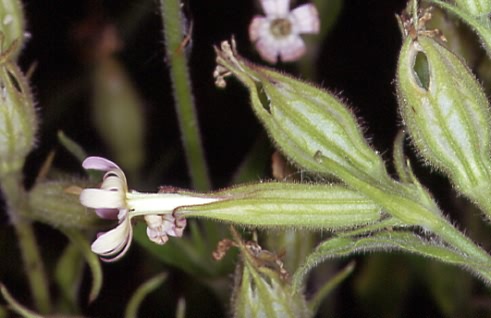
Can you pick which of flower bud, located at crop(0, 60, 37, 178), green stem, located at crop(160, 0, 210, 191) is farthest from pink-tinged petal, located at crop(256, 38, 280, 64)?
flower bud, located at crop(0, 60, 37, 178)

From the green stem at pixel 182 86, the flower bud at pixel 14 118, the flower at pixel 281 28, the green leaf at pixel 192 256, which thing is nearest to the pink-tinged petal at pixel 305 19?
the flower at pixel 281 28

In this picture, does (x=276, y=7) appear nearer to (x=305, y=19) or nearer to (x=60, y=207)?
(x=305, y=19)

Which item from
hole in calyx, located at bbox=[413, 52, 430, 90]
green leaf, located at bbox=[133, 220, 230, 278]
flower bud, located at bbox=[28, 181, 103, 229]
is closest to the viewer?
hole in calyx, located at bbox=[413, 52, 430, 90]

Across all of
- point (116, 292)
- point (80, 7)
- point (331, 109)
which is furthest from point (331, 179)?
point (80, 7)

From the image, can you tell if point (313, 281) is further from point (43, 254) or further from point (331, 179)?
point (331, 179)

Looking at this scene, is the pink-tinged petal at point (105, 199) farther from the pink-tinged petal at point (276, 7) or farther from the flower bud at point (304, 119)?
the pink-tinged petal at point (276, 7)

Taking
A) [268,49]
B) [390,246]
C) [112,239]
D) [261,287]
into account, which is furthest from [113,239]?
[268,49]

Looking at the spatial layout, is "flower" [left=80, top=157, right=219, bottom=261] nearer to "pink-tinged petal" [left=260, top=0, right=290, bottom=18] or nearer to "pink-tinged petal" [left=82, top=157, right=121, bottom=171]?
"pink-tinged petal" [left=82, top=157, right=121, bottom=171]
